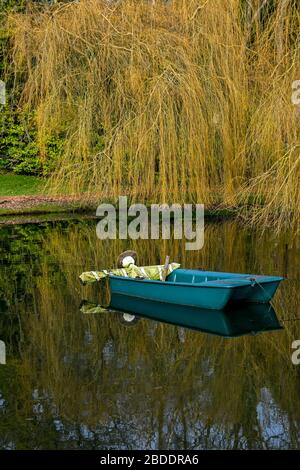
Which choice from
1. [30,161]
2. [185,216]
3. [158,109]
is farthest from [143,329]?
[30,161]

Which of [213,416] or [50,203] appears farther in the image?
[50,203]

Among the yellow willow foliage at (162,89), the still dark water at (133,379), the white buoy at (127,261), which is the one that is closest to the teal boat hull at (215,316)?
the still dark water at (133,379)

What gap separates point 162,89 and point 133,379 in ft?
30.4

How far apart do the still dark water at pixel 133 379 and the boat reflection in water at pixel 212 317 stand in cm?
15

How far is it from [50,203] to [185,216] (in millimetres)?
4355

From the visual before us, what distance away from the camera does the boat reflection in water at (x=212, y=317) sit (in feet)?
29.5

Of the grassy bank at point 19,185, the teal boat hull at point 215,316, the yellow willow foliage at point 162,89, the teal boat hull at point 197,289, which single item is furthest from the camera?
the grassy bank at point 19,185

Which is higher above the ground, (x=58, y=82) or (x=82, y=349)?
(x=58, y=82)

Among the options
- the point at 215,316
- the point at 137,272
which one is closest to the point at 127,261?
the point at 137,272

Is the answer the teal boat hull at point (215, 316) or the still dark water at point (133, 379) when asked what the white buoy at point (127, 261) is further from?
the teal boat hull at point (215, 316)

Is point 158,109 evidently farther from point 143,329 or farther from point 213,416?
point 213,416
